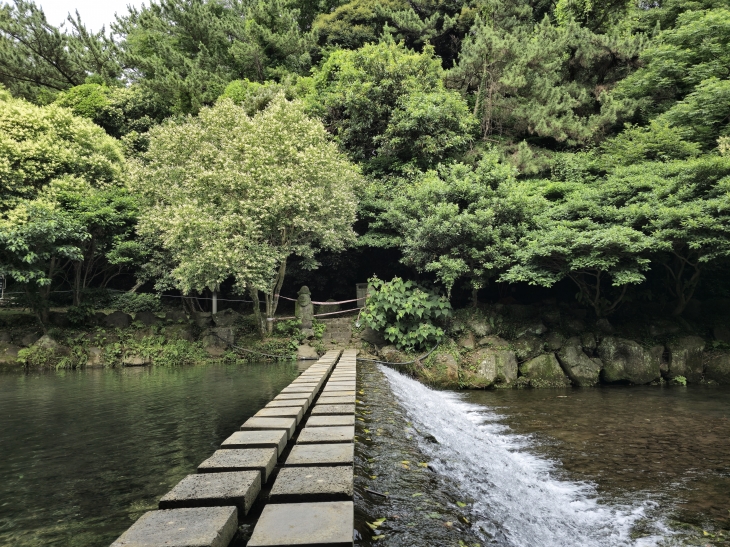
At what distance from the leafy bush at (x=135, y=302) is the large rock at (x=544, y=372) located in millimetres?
13791

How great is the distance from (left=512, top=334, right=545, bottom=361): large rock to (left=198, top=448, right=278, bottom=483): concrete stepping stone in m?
10.9

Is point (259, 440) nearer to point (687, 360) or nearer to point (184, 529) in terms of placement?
point (184, 529)

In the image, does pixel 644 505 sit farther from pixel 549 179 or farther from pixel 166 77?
pixel 166 77

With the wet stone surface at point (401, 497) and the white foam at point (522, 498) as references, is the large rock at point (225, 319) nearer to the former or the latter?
the white foam at point (522, 498)

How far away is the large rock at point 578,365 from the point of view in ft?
40.6

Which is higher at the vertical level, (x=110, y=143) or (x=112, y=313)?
(x=110, y=143)

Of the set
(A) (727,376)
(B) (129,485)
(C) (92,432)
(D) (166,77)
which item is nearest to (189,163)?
(D) (166,77)

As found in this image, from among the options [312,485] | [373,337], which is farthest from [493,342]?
[312,485]

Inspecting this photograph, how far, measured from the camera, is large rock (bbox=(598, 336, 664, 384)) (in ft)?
40.9

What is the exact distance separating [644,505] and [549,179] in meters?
14.2

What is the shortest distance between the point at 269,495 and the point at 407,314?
11165 mm

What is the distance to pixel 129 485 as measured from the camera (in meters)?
4.00

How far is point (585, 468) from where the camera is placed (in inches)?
226

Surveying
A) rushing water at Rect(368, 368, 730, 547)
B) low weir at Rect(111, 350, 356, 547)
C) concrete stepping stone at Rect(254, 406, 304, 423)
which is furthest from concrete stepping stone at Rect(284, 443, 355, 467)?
concrete stepping stone at Rect(254, 406, 304, 423)
